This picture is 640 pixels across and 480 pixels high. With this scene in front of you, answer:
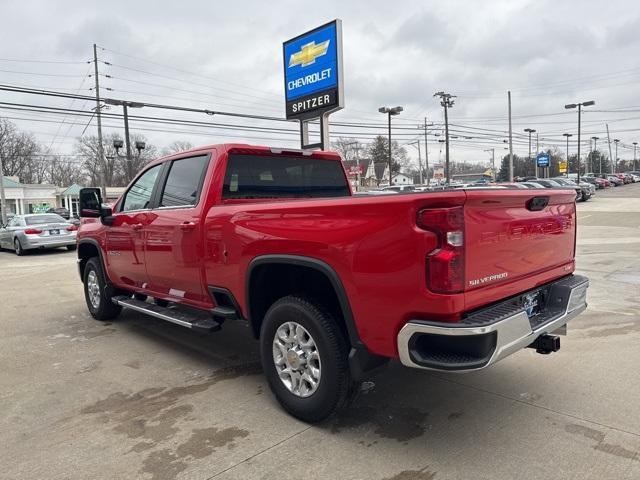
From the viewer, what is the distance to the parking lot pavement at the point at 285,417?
2.94m

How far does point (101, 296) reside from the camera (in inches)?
252

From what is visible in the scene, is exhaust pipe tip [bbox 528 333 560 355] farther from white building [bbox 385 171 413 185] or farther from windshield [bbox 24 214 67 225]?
white building [bbox 385 171 413 185]

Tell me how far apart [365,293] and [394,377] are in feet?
5.42

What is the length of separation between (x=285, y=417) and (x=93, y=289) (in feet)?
13.9

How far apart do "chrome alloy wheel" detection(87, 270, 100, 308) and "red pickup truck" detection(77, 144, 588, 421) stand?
5.81ft

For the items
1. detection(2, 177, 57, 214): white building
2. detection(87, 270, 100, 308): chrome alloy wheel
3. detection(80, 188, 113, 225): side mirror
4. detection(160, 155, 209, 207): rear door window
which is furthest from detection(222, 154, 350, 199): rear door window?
detection(2, 177, 57, 214): white building

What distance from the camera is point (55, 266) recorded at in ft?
42.4

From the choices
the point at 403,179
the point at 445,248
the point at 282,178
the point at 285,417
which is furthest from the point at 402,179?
the point at 445,248

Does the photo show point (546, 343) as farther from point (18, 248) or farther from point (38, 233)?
point (18, 248)

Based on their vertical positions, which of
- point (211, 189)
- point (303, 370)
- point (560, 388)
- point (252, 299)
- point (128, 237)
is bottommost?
point (560, 388)

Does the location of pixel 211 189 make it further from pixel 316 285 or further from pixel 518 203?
pixel 518 203

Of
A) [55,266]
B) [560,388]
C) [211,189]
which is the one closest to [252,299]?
[211,189]

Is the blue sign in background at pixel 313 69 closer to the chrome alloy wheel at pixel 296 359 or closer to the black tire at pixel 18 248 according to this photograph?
the chrome alloy wheel at pixel 296 359

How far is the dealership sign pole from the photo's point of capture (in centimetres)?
1101
